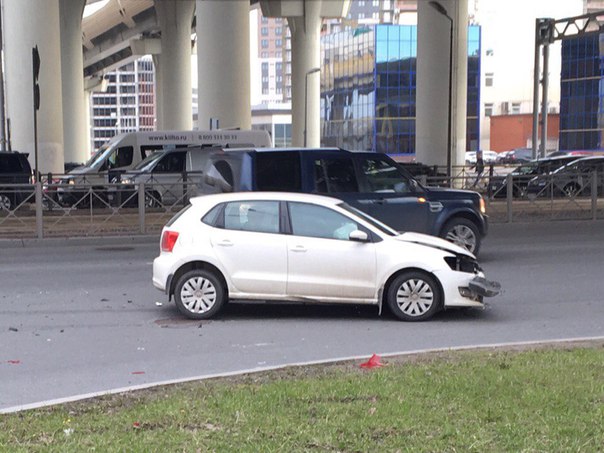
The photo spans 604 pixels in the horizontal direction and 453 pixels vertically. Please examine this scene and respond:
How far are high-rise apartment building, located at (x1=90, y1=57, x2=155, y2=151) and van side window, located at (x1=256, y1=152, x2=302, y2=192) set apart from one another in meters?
181

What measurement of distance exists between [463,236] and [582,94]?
8319 cm

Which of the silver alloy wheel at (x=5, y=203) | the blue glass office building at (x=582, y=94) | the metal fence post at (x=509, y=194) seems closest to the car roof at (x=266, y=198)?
the silver alloy wheel at (x=5, y=203)

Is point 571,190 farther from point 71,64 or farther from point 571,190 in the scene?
point 71,64

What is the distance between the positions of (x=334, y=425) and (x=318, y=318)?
16.7ft

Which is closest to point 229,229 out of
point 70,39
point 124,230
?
point 124,230

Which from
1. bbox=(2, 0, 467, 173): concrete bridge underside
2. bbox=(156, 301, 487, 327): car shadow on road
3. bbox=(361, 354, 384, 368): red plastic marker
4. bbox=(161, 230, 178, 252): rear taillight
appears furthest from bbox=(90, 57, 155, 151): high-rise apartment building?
bbox=(361, 354, 384, 368): red plastic marker

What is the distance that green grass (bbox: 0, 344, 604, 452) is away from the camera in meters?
5.41

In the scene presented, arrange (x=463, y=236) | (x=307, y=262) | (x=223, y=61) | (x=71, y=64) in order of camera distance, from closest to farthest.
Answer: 1. (x=307, y=262)
2. (x=463, y=236)
3. (x=223, y=61)
4. (x=71, y=64)

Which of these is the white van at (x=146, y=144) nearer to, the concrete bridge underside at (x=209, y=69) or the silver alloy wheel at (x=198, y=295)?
the concrete bridge underside at (x=209, y=69)

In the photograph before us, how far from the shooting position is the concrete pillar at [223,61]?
3388 centimetres

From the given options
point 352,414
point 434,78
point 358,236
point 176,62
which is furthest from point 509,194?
point 176,62

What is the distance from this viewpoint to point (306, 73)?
6900cm

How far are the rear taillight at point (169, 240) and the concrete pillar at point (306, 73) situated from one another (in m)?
58.1

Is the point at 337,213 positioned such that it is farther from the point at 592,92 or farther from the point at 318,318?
the point at 592,92
